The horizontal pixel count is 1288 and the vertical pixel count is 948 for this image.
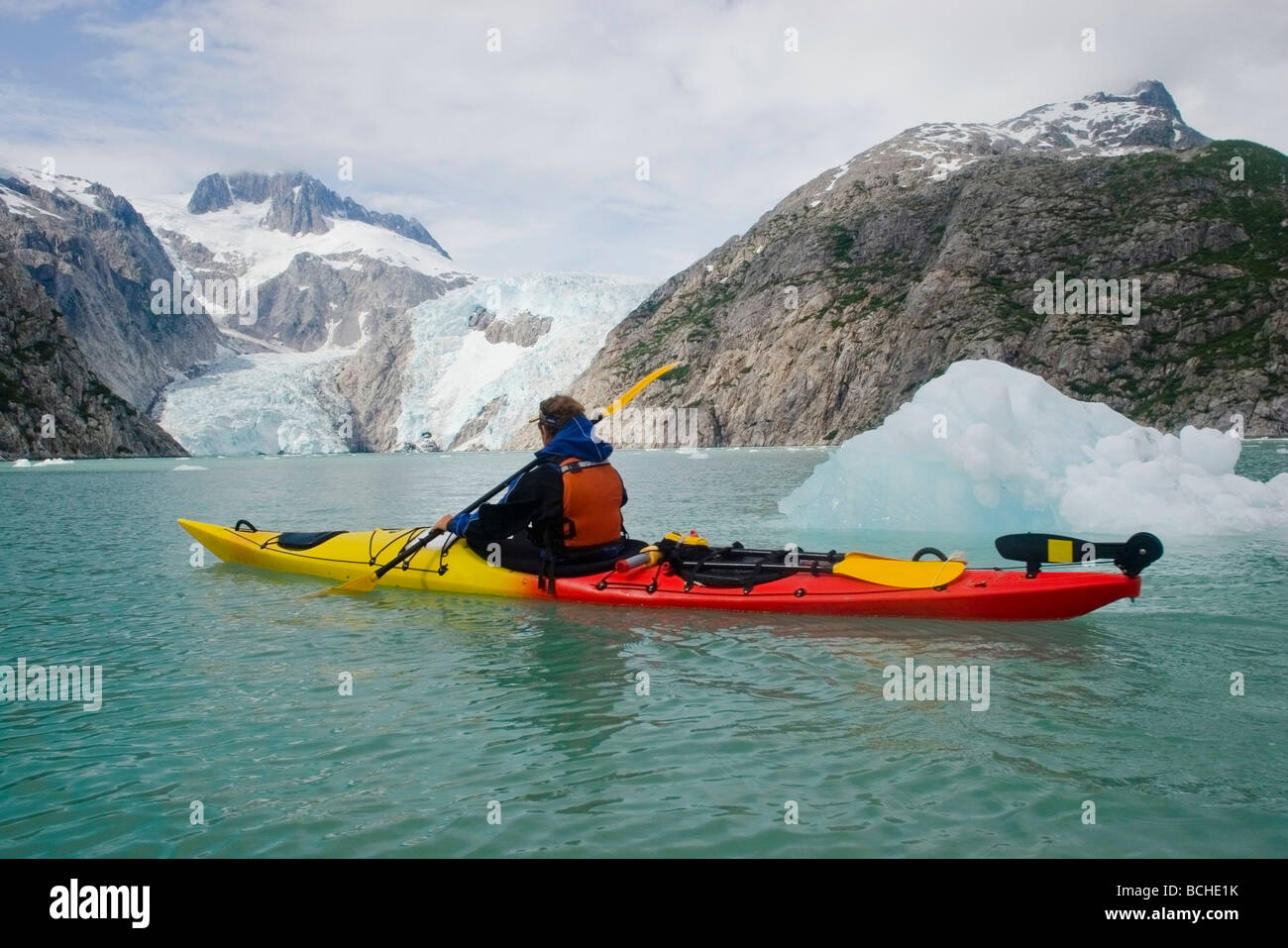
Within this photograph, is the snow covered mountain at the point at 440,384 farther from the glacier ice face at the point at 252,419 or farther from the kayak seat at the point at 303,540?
the kayak seat at the point at 303,540

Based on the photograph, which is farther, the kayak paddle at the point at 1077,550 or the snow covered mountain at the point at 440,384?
the snow covered mountain at the point at 440,384

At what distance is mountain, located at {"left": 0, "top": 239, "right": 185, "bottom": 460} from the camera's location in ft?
251

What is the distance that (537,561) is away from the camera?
435 inches

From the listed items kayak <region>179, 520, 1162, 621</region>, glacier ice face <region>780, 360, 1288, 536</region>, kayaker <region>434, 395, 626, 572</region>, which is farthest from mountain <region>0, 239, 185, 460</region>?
kayaker <region>434, 395, 626, 572</region>

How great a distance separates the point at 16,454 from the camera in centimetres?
7425

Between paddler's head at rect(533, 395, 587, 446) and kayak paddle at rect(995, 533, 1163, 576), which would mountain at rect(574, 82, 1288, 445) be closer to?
kayak paddle at rect(995, 533, 1163, 576)

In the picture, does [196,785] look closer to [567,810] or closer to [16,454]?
[567,810]

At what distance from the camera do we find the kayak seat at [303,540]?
13.6 meters

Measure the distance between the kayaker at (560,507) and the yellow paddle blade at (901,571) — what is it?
2771 millimetres

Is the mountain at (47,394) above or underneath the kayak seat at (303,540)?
above

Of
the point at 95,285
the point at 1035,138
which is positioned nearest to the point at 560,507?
the point at 1035,138

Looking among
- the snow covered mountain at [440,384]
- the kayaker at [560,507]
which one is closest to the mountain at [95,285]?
the snow covered mountain at [440,384]

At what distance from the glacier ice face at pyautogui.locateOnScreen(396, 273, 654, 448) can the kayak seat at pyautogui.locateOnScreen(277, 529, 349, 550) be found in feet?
422
